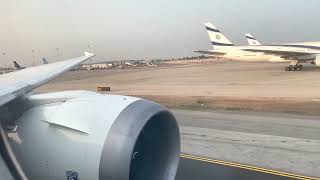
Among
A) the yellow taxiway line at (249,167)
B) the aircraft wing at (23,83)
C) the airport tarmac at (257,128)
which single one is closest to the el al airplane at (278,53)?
the airport tarmac at (257,128)

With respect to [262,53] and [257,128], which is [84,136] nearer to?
[257,128]

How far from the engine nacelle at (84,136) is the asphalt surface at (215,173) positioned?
18.6 ft

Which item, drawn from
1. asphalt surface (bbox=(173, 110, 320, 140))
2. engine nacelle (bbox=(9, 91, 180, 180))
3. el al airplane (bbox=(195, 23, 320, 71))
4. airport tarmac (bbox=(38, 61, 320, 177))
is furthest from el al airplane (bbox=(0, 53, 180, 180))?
el al airplane (bbox=(195, 23, 320, 71))

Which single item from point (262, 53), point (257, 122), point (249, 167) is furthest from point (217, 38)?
point (249, 167)

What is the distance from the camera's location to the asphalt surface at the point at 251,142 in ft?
35.7

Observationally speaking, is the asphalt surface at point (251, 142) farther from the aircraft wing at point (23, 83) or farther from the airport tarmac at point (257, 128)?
the aircraft wing at point (23, 83)

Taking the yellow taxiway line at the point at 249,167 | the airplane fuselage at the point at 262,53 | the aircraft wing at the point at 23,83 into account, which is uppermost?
the aircraft wing at the point at 23,83

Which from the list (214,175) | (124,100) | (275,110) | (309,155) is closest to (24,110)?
(124,100)

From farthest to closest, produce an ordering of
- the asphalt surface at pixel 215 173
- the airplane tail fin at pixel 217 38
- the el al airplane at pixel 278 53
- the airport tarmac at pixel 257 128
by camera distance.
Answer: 1. the airplane tail fin at pixel 217 38
2. the el al airplane at pixel 278 53
3. the airport tarmac at pixel 257 128
4. the asphalt surface at pixel 215 173

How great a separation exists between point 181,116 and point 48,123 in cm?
1805

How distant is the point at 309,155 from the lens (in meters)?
12.2

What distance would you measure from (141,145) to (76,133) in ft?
2.59

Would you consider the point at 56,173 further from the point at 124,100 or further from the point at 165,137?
the point at 165,137

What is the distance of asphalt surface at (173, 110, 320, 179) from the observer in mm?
10883
